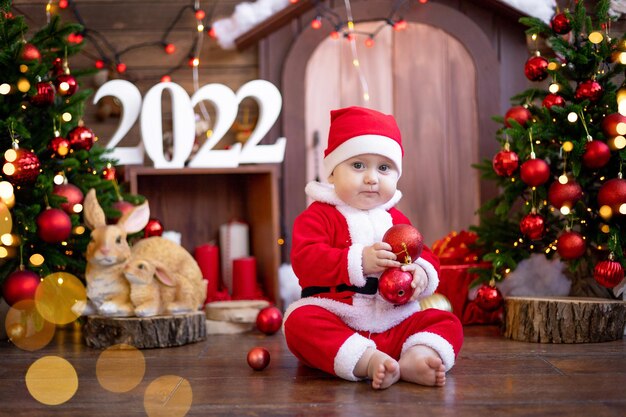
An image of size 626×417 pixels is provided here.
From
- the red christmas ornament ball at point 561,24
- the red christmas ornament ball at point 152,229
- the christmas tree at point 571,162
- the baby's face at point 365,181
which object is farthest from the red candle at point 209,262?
the red christmas ornament ball at point 561,24

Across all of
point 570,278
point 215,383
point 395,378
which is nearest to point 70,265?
point 215,383

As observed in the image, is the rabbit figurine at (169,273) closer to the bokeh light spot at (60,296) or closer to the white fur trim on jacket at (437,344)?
the bokeh light spot at (60,296)

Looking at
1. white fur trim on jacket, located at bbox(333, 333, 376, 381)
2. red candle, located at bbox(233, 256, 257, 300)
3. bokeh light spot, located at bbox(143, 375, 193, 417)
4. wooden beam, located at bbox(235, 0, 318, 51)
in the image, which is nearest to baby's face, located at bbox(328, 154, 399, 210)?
white fur trim on jacket, located at bbox(333, 333, 376, 381)

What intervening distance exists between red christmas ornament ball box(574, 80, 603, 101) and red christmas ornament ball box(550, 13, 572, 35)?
26 cm

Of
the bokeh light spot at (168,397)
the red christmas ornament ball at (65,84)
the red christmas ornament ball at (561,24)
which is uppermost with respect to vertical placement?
the red christmas ornament ball at (561,24)

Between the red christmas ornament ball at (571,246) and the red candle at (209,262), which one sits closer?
the red christmas ornament ball at (571,246)

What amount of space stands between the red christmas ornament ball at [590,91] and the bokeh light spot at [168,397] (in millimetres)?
1942

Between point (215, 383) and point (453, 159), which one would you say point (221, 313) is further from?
point (453, 159)

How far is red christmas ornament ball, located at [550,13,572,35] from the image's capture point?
119 inches

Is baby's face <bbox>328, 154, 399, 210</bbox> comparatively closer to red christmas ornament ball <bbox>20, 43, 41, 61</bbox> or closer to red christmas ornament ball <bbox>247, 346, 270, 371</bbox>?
red christmas ornament ball <bbox>247, 346, 270, 371</bbox>

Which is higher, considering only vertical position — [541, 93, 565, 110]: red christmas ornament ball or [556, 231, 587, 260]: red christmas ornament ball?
[541, 93, 565, 110]: red christmas ornament ball

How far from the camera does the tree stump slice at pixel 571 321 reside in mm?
2725

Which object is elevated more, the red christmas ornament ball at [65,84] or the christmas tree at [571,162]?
the red christmas ornament ball at [65,84]

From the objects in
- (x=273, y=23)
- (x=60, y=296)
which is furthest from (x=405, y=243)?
(x=273, y=23)
